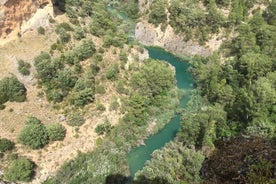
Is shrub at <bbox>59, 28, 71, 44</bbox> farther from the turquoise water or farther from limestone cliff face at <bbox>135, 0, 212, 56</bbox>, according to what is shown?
limestone cliff face at <bbox>135, 0, 212, 56</bbox>

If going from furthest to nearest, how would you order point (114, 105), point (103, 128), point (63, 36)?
point (63, 36) < point (114, 105) < point (103, 128)

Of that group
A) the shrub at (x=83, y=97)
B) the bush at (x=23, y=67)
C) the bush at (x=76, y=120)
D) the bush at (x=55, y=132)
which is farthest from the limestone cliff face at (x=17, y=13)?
the bush at (x=55, y=132)

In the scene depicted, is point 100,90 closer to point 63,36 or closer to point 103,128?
point 103,128

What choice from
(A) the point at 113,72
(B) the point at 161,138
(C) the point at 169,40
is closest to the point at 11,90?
(A) the point at 113,72

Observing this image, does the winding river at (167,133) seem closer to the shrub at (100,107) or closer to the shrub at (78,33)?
the shrub at (100,107)

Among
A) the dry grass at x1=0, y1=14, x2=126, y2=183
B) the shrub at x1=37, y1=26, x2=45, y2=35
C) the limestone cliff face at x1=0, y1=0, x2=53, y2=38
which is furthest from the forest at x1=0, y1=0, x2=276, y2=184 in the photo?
the limestone cliff face at x1=0, y1=0, x2=53, y2=38

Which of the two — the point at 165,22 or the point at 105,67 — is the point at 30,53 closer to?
the point at 105,67
